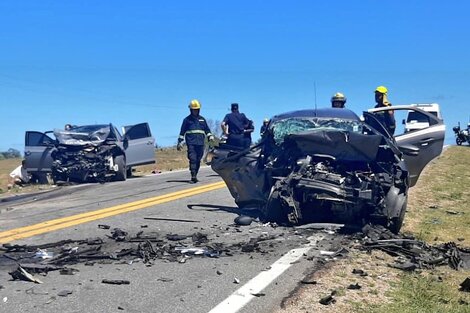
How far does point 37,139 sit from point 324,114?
33.6 ft

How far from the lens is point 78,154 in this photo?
16.6 metres

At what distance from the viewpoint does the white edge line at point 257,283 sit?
465cm

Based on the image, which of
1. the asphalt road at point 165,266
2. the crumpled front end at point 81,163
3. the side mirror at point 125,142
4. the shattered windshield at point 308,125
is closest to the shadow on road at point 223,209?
the asphalt road at point 165,266

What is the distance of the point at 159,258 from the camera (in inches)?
247

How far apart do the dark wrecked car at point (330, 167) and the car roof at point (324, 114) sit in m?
0.01

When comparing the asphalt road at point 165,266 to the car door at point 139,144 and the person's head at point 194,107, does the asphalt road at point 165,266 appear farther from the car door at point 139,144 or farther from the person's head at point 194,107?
the car door at point 139,144

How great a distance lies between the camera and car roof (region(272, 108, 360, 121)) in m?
9.28

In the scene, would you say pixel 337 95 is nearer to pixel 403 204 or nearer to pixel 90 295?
pixel 403 204

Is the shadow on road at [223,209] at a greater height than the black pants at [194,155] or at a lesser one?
lesser

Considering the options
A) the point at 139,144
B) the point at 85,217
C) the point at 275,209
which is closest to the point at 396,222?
the point at 275,209

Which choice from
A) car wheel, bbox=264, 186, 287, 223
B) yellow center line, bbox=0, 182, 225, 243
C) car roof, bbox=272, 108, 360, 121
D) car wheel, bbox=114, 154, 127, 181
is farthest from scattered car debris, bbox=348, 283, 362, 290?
car wheel, bbox=114, 154, 127, 181

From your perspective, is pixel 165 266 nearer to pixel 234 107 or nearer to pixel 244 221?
pixel 244 221

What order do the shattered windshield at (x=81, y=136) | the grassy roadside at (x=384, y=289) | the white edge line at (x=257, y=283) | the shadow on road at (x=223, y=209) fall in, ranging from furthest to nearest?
the shattered windshield at (x=81, y=136), the shadow on road at (x=223, y=209), the grassy roadside at (x=384, y=289), the white edge line at (x=257, y=283)

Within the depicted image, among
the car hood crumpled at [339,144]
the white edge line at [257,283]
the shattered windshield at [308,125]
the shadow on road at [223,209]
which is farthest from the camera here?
the shadow on road at [223,209]
